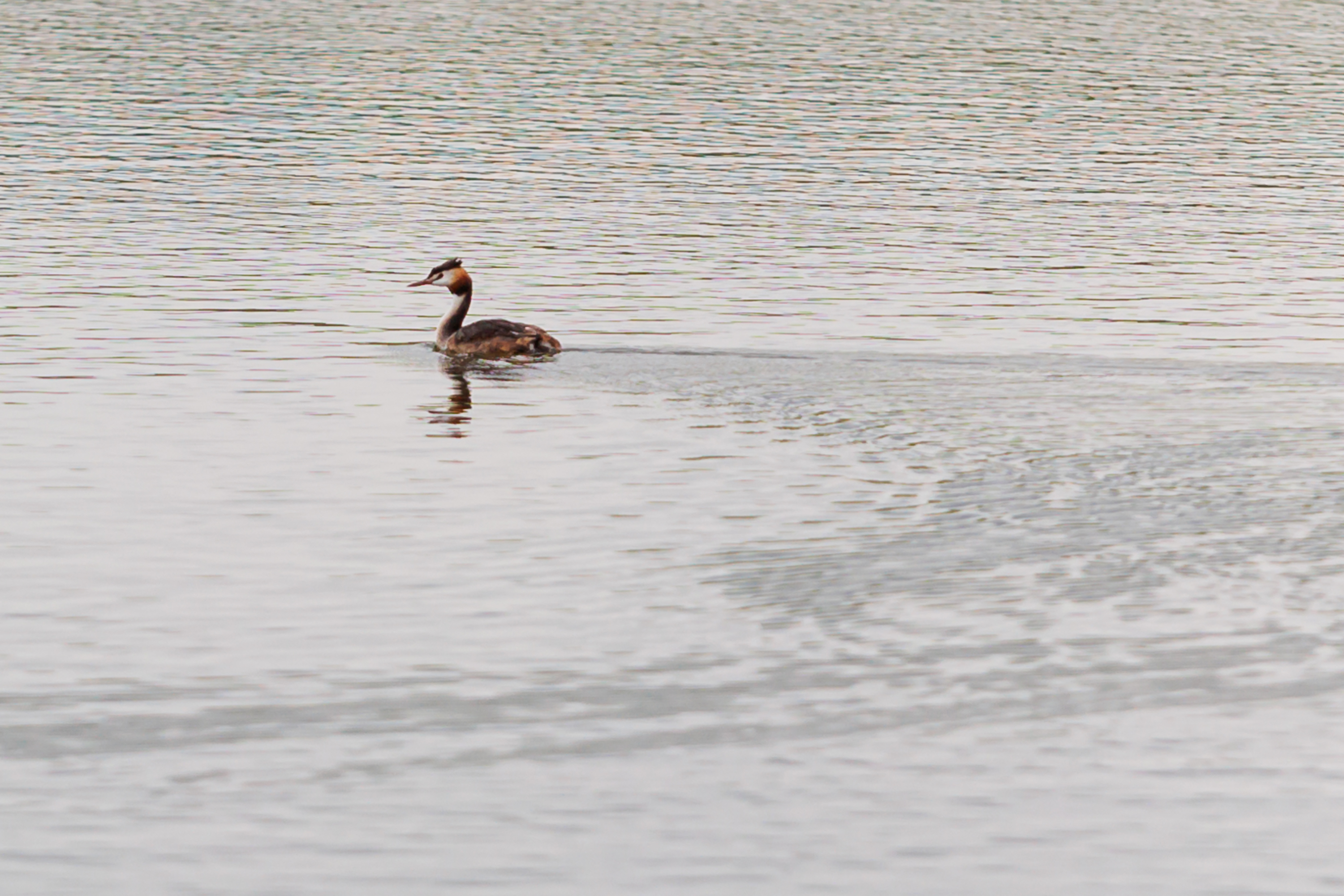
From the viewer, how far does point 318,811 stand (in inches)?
465

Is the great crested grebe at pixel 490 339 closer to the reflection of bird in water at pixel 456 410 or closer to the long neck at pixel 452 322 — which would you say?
the long neck at pixel 452 322

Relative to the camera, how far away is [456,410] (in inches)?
913

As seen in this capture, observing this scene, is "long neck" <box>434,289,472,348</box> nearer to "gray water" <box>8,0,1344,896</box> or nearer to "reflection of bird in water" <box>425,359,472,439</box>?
"gray water" <box>8,0,1344,896</box>

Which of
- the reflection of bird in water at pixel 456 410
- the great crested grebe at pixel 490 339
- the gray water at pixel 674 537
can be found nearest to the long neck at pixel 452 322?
the great crested grebe at pixel 490 339

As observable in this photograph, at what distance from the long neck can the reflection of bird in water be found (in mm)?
1317

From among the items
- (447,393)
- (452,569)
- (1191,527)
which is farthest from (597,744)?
(447,393)

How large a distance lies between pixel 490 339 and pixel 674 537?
842 centimetres

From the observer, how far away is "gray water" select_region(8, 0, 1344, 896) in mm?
11703

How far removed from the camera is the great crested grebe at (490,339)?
83.7 feet

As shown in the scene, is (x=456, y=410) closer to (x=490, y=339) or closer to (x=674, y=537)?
(x=490, y=339)

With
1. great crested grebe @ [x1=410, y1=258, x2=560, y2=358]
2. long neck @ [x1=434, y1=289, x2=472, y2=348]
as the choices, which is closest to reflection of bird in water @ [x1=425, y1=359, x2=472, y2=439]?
great crested grebe @ [x1=410, y1=258, x2=560, y2=358]

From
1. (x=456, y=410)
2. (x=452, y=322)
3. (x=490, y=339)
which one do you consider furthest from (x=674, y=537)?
(x=452, y=322)

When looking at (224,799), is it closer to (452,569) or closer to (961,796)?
(961,796)

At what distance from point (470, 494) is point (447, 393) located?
5.12 m
